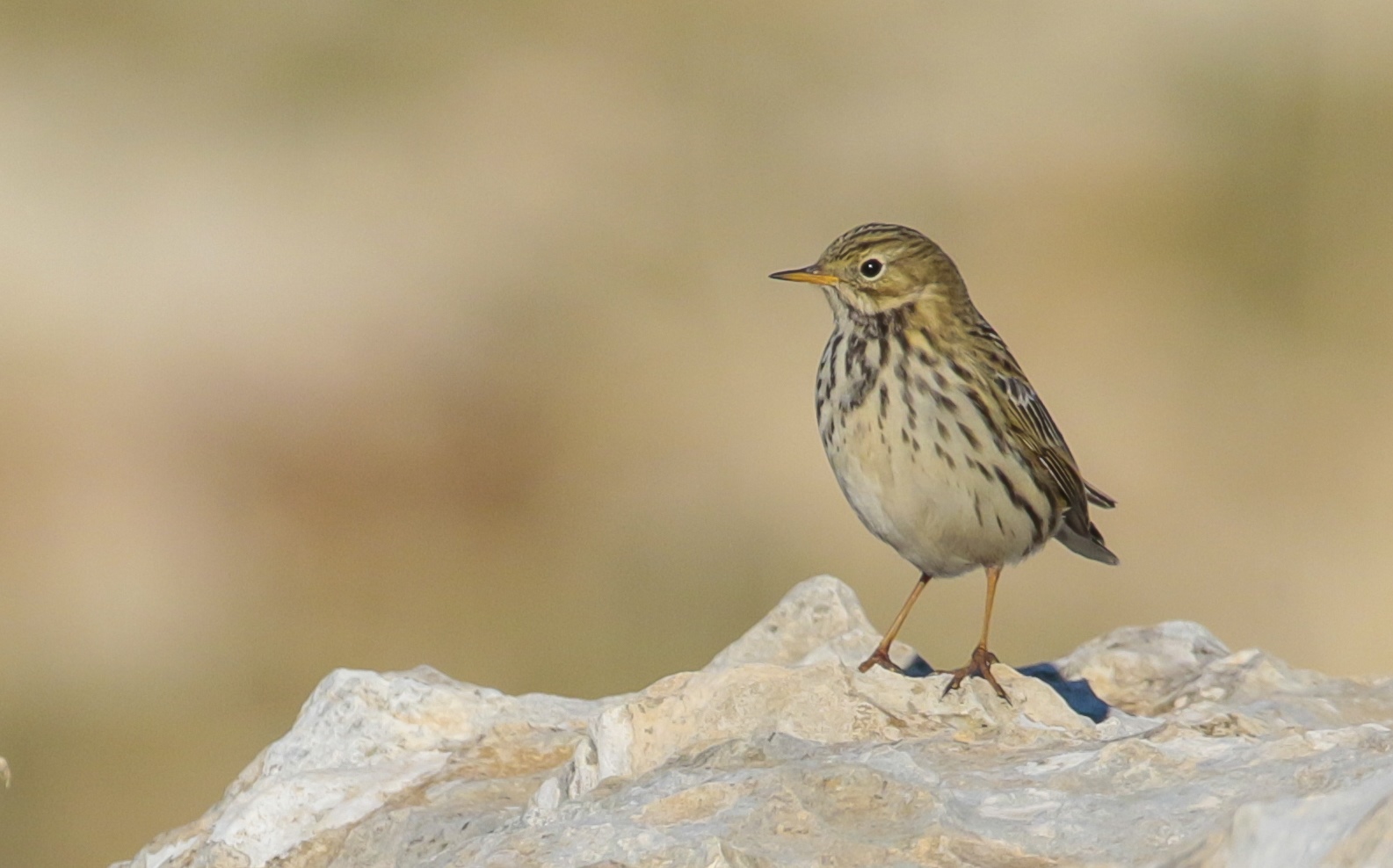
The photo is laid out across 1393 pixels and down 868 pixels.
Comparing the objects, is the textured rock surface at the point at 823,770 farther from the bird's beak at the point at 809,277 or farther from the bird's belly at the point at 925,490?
the bird's beak at the point at 809,277

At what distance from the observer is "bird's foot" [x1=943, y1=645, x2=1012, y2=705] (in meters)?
6.47

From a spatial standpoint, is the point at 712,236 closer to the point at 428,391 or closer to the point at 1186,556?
the point at 428,391

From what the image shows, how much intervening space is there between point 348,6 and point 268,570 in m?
8.61

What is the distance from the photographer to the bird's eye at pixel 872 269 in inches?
324

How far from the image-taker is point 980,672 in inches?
279

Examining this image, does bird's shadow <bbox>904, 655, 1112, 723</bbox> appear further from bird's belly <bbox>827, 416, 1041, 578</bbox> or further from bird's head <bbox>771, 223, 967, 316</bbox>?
bird's head <bbox>771, 223, 967, 316</bbox>

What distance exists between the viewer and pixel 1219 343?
18922 millimetres

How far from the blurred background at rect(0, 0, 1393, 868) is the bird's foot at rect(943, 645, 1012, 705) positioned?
7.30 m

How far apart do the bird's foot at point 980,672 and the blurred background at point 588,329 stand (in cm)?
730

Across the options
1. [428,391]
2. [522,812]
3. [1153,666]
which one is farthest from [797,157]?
[522,812]

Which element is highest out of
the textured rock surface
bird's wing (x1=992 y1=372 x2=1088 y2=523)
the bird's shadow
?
bird's wing (x1=992 y1=372 x2=1088 y2=523)

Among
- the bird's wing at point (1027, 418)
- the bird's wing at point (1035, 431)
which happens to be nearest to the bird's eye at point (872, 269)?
the bird's wing at point (1027, 418)

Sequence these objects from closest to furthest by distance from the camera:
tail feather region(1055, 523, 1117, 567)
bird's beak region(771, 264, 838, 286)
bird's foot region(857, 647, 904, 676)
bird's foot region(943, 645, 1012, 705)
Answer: bird's foot region(943, 645, 1012, 705), bird's foot region(857, 647, 904, 676), bird's beak region(771, 264, 838, 286), tail feather region(1055, 523, 1117, 567)

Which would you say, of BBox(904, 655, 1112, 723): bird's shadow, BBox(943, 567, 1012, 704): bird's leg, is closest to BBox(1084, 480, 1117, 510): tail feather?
BBox(904, 655, 1112, 723): bird's shadow
